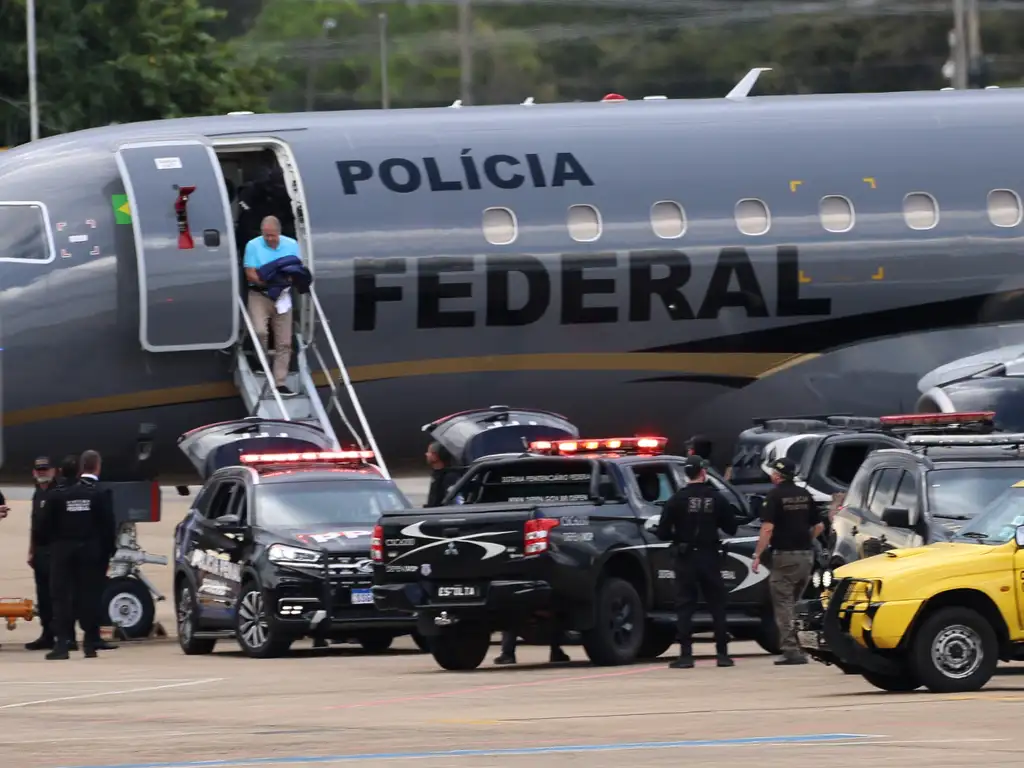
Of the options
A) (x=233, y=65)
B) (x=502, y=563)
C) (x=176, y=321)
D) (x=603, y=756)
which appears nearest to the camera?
(x=603, y=756)

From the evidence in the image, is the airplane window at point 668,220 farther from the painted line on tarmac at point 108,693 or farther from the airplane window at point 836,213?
the painted line on tarmac at point 108,693

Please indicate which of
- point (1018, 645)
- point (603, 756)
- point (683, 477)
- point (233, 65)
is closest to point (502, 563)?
point (683, 477)

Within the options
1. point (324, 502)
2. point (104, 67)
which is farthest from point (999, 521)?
point (104, 67)

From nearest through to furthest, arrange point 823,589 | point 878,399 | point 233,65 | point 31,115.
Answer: point 823,589
point 878,399
point 31,115
point 233,65

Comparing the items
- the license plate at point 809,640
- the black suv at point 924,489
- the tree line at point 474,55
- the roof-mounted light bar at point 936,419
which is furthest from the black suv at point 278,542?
the tree line at point 474,55

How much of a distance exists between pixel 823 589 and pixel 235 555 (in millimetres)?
7216

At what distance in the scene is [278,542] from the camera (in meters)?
23.3

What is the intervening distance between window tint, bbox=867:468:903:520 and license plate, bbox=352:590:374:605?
15.5ft

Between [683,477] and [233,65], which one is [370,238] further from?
[233,65]

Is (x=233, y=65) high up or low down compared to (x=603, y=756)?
up

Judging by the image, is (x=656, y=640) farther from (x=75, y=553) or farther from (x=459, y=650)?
(x=75, y=553)

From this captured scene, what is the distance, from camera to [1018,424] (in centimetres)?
2595

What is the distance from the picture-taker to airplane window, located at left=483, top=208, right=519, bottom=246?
85.3ft

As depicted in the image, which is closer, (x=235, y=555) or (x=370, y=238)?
(x=235, y=555)
